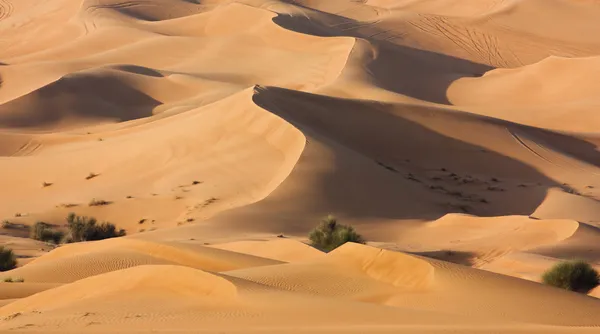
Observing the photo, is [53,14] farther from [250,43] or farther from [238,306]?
[238,306]

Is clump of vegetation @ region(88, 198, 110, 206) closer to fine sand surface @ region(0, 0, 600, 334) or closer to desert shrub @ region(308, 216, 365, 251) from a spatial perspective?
fine sand surface @ region(0, 0, 600, 334)

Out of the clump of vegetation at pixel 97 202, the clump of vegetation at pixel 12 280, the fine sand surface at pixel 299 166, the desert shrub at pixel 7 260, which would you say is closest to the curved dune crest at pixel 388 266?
the fine sand surface at pixel 299 166

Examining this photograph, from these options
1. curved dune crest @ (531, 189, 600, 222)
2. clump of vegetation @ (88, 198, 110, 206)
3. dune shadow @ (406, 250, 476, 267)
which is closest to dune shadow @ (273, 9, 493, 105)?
curved dune crest @ (531, 189, 600, 222)

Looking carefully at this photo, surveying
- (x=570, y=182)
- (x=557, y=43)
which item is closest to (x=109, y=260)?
(x=570, y=182)

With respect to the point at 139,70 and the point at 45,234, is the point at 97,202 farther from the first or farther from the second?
the point at 139,70

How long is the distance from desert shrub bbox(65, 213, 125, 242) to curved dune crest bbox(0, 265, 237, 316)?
30.4 ft

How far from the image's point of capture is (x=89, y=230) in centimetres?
1998

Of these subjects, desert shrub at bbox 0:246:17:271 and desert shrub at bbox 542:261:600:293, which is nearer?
desert shrub at bbox 542:261:600:293

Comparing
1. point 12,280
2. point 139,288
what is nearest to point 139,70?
point 12,280

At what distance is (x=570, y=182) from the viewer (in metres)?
25.2

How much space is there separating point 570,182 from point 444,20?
29.1m

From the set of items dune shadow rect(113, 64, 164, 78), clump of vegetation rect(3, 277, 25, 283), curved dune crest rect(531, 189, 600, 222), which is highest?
dune shadow rect(113, 64, 164, 78)

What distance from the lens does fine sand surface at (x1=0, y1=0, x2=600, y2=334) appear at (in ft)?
31.5

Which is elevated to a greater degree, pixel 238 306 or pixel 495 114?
pixel 495 114
